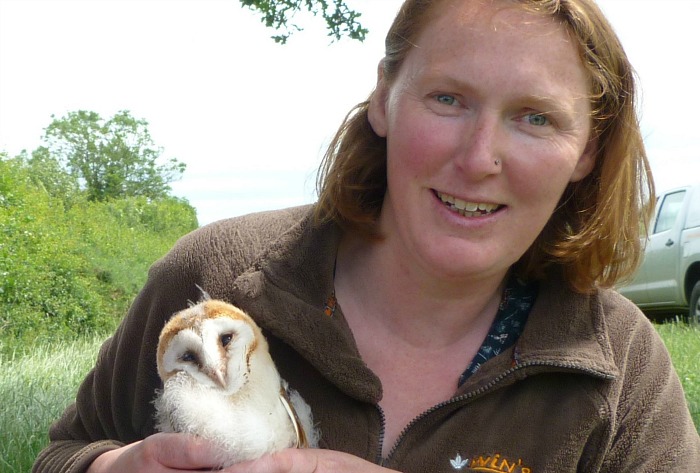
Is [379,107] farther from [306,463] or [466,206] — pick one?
[306,463]

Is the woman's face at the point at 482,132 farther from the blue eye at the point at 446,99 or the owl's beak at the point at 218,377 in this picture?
the owl's beak at the point at 218,377

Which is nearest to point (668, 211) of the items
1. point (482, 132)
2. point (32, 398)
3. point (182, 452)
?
point (32, 398)

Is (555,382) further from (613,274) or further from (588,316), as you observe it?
(613,274)

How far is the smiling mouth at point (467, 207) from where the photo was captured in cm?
192

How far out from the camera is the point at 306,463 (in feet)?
5.56

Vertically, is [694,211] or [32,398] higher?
[32,398]

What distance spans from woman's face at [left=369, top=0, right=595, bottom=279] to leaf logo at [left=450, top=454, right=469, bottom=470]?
1.52 ft

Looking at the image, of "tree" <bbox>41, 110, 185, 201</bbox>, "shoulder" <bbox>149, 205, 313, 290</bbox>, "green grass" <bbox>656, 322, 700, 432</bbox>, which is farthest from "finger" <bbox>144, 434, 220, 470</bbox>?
"tree" <bbox>41, 110, 185, 201</bbox>

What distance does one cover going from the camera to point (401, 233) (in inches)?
82.4

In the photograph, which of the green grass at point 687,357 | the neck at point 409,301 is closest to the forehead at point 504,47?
the neck at point 409,301

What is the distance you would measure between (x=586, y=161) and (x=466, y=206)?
0.48 meters

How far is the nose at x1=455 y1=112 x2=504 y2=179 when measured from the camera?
183cm

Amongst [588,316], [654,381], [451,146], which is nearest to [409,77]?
[451,146]

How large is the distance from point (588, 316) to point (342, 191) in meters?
0.77
